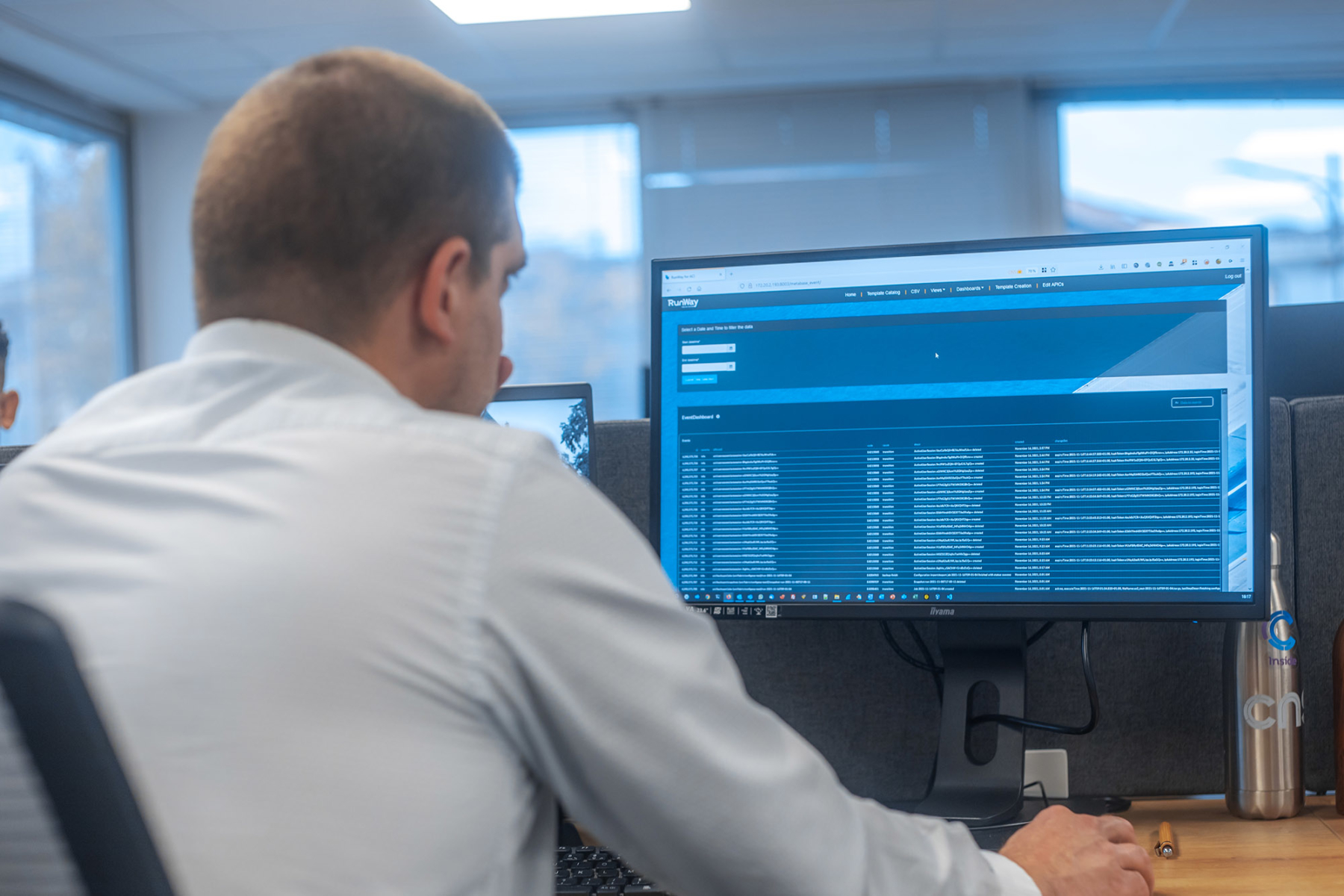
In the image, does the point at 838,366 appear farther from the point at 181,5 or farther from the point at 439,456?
the point at 181,5

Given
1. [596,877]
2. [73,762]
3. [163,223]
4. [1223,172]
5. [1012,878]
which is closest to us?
[73,762]

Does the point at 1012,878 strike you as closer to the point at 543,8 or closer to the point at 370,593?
the point at 370,593

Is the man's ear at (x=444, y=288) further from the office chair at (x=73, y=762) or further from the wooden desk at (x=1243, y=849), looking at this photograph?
the wooden desk at (x=1243, y=849)

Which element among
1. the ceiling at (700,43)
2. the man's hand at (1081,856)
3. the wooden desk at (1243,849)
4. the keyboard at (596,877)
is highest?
the ceiling at (700,43)

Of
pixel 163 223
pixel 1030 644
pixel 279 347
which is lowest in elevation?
pixel 1030 644

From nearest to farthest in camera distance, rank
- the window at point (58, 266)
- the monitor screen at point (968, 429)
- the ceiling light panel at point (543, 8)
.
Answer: the monitor screen at point (968, 429) → the ceiling light panel at point (543, 8) → the window at point (58, 266)

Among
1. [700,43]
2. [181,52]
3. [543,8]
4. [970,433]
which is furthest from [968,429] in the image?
[181,52]

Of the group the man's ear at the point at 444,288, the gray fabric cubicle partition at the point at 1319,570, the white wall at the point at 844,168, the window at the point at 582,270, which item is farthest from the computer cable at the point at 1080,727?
the window at the point at 582,270

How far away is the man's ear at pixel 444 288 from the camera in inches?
21.5

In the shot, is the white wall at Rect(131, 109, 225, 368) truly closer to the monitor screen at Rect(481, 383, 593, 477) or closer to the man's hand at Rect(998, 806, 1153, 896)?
the monitor screen at Rect(481, 383, 593, 477)

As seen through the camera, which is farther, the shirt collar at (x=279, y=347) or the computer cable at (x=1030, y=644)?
the computer cable at (x=1030, y=644)

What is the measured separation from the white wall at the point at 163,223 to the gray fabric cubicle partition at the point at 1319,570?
436 cm

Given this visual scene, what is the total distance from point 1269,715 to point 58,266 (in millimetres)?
4430

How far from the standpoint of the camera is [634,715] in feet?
1.52
